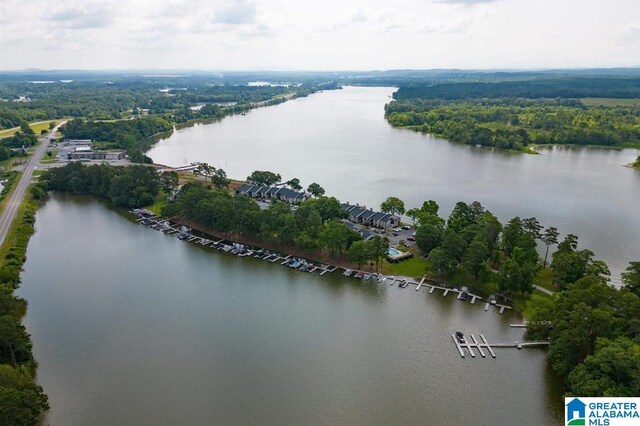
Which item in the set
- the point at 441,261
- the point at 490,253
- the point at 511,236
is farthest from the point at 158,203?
the point at 511,236

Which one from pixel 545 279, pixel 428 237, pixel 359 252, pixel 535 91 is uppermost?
pixel 535 91

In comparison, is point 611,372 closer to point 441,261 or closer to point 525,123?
point 441,261

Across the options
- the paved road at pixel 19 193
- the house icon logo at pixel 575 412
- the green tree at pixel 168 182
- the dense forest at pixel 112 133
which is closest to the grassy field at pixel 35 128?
the dense forest at pixel 112 133

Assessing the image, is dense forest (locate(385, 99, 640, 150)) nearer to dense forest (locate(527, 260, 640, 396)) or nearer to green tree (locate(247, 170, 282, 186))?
green tree (locate(247, 170, 282, 186))

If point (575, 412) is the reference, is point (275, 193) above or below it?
below

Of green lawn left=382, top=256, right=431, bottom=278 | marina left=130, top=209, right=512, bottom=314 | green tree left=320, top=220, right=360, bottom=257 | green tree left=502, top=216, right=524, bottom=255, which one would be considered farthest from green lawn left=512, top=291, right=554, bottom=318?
green tree left=320, top=220, right=360, bottom=257
